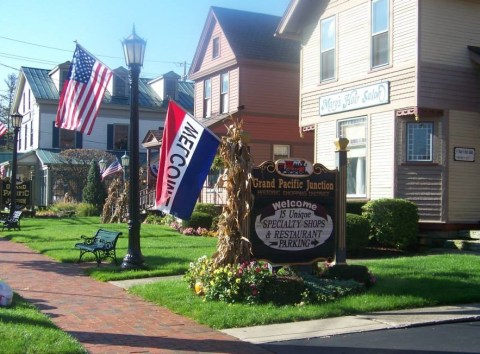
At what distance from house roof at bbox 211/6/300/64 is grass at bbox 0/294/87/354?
1910 cm

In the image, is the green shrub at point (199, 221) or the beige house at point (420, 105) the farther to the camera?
the green shrub at point (199, 221)

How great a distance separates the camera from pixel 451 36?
57.1 ft

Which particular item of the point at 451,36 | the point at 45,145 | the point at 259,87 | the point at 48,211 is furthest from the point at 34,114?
the point at 451,36

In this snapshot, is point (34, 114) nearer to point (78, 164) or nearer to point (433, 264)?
point (78, 164)

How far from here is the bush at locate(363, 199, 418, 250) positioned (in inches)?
637

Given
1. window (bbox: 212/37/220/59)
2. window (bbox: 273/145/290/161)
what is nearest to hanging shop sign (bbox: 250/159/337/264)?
window (bbox: 273/145/290/161)

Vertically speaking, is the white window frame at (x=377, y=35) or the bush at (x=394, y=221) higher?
the white window frame at (x=377, y=35)

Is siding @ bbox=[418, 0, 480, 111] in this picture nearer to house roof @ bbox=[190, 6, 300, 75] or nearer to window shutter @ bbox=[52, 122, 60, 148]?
house roof @ bbox=[190, 6, 300, 75]

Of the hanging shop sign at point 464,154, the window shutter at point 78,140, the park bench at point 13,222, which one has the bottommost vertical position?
the park bench at point 13,222

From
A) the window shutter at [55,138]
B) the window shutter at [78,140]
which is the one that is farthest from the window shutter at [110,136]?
the window shutter at [55,138]

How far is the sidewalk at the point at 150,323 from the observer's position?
7.47 metres

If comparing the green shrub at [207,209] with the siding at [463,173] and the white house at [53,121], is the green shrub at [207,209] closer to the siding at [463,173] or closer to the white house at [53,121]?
the siding at [463,173]

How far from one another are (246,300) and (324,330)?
5.20 ft

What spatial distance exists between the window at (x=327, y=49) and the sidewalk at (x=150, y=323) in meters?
11.1
